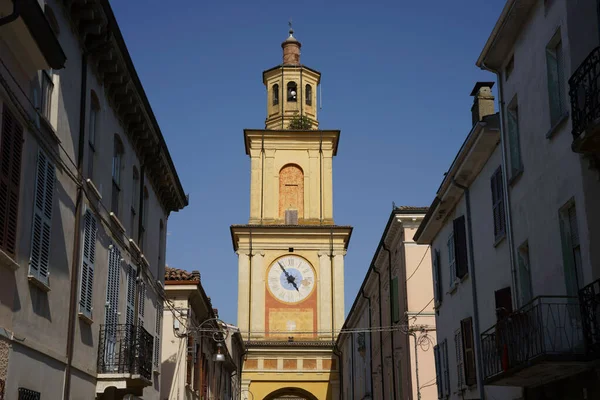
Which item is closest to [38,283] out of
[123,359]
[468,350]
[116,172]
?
[123,359]

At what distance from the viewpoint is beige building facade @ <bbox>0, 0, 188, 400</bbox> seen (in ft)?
37.6

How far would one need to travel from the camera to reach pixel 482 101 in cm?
2123

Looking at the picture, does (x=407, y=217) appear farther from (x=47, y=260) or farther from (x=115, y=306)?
(x=47, y=260)

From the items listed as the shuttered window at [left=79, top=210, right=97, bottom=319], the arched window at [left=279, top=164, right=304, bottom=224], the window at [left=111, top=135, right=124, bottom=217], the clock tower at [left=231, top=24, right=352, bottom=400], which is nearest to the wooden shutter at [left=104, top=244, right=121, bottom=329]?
the window at [left=111, top=135, right=124, bottom=217]

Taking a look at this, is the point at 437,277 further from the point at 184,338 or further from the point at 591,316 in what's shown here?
the point at 591,316

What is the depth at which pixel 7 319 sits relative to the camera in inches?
448

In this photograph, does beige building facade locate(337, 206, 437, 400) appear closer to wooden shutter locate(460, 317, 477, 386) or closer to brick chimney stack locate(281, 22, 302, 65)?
wooden shutter locate(460, 317, 477, 386)

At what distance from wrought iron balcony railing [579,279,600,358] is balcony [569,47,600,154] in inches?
71.0

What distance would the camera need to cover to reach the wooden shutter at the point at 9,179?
1112cm

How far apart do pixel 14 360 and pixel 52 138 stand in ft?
11.6

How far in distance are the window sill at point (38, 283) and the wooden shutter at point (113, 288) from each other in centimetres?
436

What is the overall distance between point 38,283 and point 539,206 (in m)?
8.19

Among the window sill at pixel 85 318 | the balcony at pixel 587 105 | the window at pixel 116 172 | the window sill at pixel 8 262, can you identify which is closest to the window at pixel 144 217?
the window at pixel 116 172

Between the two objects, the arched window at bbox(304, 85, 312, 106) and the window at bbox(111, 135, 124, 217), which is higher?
the arched window at bbox(304, 85, 312, 106)
